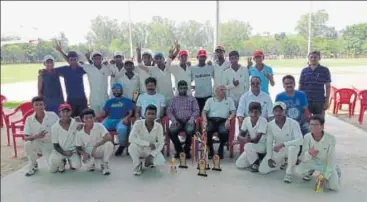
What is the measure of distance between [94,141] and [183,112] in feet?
3.69

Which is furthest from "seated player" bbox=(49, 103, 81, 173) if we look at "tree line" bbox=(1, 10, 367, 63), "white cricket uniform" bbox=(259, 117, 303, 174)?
"tree line" bbox=(1, 10, 367, 63)

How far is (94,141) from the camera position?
393 cm

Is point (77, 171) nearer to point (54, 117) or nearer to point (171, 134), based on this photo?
point (54, 117)

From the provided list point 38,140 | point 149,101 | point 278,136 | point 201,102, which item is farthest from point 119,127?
point 278,136

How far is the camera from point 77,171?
3914 mm

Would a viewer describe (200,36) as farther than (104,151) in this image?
Yes

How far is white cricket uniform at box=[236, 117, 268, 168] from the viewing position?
12.8 feet

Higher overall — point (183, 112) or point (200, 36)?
point (200, 36)

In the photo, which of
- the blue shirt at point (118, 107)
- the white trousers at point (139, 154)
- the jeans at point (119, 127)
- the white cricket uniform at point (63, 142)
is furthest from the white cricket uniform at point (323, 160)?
the white cricket uniform at point (63, 142)

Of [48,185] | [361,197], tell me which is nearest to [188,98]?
[48,185]

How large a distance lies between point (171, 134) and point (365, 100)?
387 centimetres

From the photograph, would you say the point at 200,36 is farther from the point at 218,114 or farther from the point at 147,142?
the point at 147,142

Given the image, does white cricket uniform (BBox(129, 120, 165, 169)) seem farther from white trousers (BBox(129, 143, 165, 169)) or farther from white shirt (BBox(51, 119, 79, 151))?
white shirt (BBox(51, 119, 79, 151))

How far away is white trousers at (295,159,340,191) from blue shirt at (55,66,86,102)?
280 centimetres
